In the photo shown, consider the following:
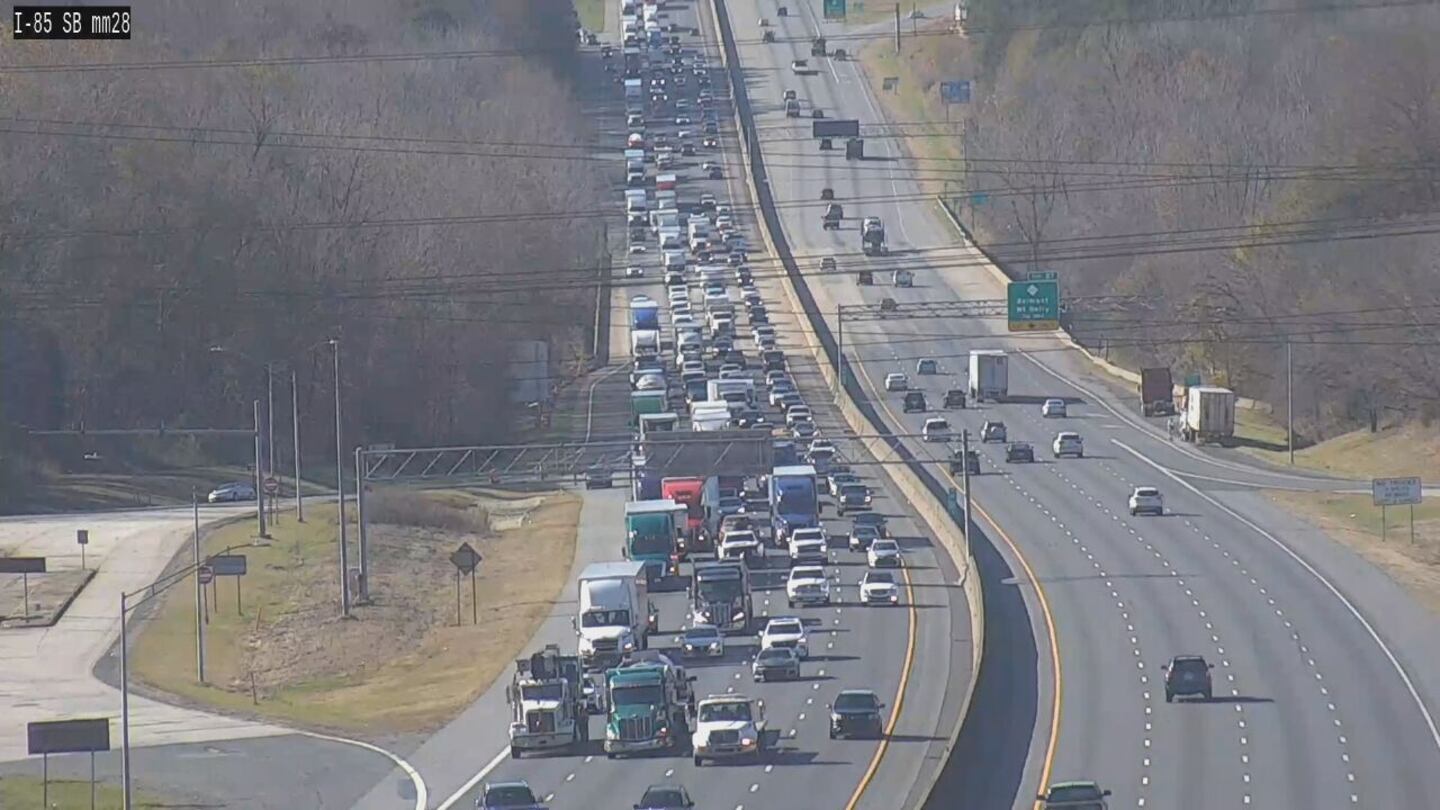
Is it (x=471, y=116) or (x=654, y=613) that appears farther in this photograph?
(x=471, y=116)

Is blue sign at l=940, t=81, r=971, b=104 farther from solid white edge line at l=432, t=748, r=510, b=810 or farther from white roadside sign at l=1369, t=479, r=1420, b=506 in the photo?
solid white edge line at l=432, t=748, r=510, b=810

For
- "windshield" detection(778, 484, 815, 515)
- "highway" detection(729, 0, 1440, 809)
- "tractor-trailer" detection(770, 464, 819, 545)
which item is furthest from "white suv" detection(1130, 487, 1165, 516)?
"windshield" detection(778, 484, 815, 515)

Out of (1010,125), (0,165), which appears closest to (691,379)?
(0,165)

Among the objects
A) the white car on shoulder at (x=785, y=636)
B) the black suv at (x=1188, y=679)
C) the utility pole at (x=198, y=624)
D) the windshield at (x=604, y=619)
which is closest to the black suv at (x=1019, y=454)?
the utility pole at (x=198, y=624)

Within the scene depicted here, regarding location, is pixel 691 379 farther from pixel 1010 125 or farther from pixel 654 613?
pixel 1010 125

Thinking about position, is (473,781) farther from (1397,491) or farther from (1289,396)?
(1289,396)

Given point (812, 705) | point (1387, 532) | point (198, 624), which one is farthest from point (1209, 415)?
point (812, 705)
